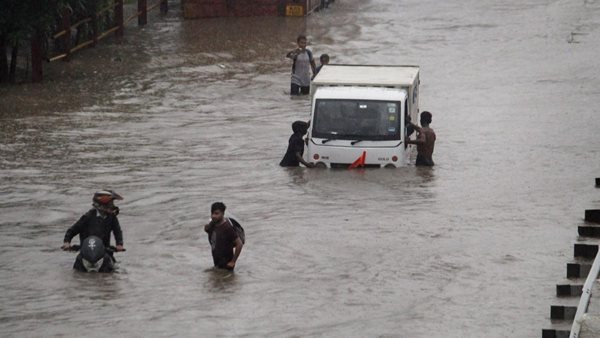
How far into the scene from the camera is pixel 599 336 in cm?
1286

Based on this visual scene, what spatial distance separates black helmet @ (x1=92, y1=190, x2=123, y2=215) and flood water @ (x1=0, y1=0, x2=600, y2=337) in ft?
2.77

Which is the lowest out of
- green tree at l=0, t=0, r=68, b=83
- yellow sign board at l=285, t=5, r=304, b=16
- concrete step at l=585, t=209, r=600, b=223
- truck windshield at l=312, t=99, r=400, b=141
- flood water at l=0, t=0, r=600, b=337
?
flood water at l=0, t=0, r=600, b=337

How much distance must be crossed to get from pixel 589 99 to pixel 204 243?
646 inches

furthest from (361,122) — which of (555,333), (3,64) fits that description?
(3,64)

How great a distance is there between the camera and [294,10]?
47781 millimetres

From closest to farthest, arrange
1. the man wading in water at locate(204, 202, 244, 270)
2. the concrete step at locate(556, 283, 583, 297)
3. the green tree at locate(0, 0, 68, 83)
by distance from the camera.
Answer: the concrete step at locate(556, 283, 583, 297), the man wading in water at locate(204, 202, 244, 270), the green tree at locate(0, 0, 68, 83)

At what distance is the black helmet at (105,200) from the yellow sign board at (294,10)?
1206 inches

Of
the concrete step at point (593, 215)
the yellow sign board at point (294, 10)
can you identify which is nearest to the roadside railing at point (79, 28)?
the yellow sign board at point (294, 10)

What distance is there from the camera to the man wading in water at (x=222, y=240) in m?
17.5

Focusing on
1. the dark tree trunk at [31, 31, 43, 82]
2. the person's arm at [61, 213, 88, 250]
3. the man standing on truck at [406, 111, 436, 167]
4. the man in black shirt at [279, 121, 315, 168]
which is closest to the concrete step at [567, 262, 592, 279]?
the person's arm at [61, 213, 88, 250]

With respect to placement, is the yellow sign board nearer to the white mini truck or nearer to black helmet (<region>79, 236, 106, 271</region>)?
the white mini truck

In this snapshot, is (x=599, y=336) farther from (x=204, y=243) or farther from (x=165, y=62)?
(x=165, y=62)

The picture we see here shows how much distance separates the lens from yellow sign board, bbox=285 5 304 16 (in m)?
47.7

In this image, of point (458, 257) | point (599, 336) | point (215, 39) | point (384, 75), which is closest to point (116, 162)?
point (384, 75)
